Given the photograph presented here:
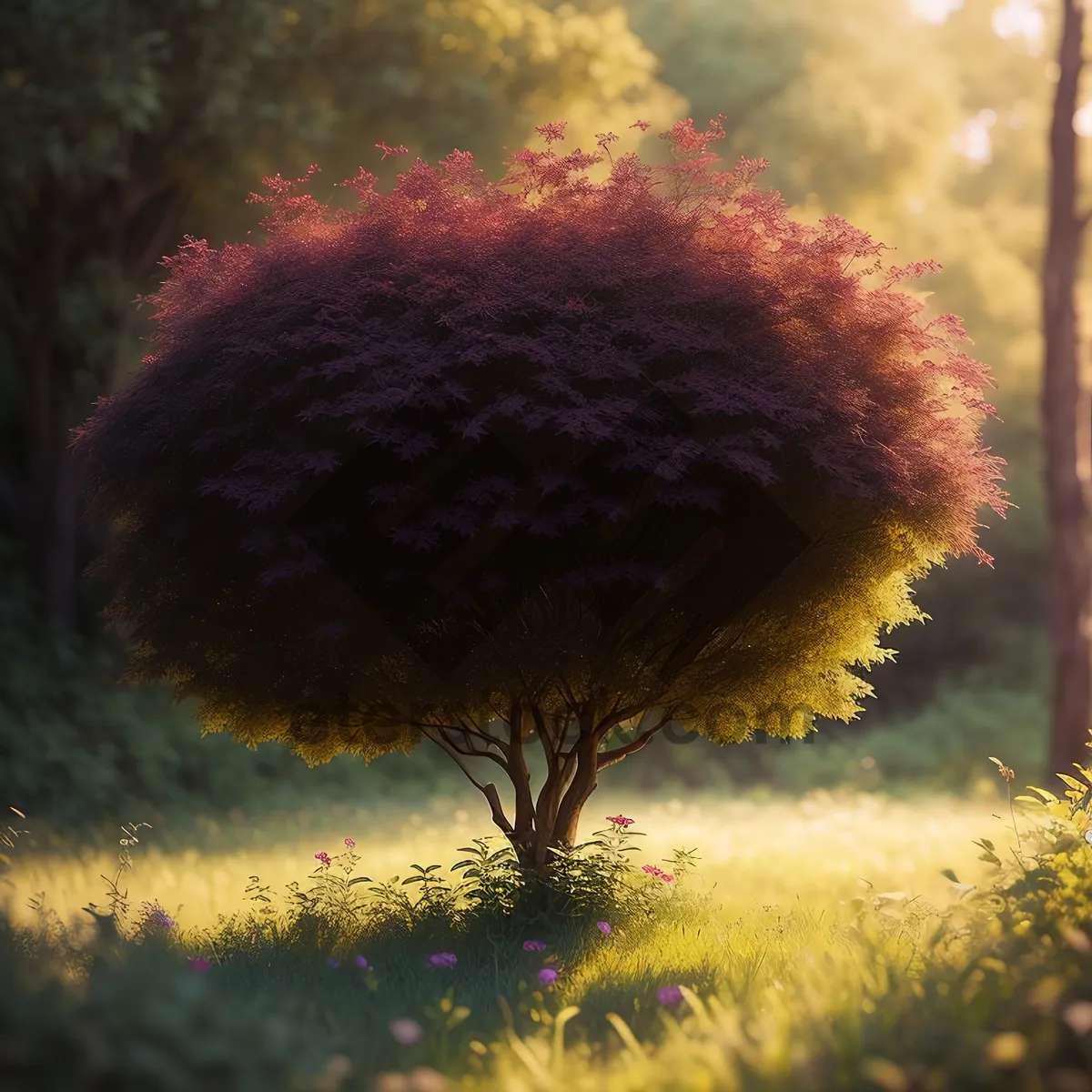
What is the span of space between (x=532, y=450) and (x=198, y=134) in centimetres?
1020

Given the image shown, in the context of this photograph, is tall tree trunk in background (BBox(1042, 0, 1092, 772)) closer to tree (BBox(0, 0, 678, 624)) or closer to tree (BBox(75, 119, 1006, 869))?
tree (BBox(0, 0, 678, 624))

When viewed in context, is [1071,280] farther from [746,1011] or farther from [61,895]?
[61,895]

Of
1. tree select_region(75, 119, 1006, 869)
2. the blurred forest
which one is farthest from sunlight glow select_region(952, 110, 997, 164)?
tree select_region(75, 119, 1006, 869)

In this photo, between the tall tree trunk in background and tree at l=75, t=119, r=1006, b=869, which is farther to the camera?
the tall tree trunk in background

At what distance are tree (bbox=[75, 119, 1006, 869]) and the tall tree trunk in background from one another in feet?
23.4

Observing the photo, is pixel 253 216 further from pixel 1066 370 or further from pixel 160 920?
pixel 160 920

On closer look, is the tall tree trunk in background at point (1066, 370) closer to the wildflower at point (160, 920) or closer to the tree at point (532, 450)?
the tree at point (532, 450)

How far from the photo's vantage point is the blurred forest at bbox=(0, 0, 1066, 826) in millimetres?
14109

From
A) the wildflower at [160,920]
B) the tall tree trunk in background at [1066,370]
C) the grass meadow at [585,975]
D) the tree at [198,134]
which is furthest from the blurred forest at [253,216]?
the wildflower at [160,920]

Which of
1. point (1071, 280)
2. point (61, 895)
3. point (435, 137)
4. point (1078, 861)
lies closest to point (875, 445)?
point (1078, 861)

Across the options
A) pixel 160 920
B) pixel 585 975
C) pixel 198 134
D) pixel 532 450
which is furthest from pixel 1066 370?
pixel 160 920

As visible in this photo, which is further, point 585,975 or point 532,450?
point 585,975

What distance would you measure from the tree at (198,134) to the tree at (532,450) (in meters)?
7.91

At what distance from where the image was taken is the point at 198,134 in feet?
48.5
